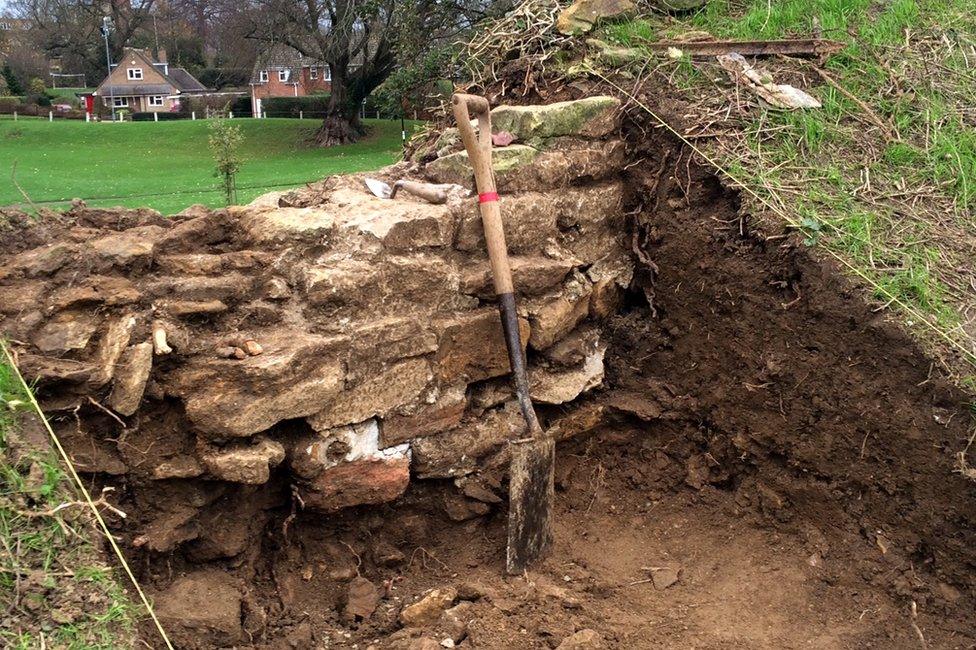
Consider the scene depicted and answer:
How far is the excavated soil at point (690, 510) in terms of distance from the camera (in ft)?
10.2

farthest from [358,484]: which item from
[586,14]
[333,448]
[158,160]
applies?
[158,160]

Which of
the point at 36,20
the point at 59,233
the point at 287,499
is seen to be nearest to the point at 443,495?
the point at 287,499

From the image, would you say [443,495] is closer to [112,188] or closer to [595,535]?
[595,535]

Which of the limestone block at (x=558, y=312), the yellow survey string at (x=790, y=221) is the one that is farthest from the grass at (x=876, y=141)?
the limestone block at (x=558, y=312)

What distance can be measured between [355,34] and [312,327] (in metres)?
19.2

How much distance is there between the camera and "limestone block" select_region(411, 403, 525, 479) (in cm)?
348

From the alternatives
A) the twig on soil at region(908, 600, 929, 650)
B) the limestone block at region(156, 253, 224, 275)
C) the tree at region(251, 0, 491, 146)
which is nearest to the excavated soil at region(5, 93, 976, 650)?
the twig on soil at region(908, 600, 929, 650)

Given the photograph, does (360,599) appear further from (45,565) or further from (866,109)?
(866,109)

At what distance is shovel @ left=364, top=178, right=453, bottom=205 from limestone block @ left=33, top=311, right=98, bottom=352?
1410 mm

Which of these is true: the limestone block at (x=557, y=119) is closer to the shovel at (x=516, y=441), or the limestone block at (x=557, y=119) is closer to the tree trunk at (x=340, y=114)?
the shovel at (x=516, y=441)

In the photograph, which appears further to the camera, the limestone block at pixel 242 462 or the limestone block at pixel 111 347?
the limestone block at pixel 242 462

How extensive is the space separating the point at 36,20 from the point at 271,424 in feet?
122

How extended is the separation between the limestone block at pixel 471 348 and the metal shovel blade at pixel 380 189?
0.67 metres

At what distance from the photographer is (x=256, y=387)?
2.88 meters
